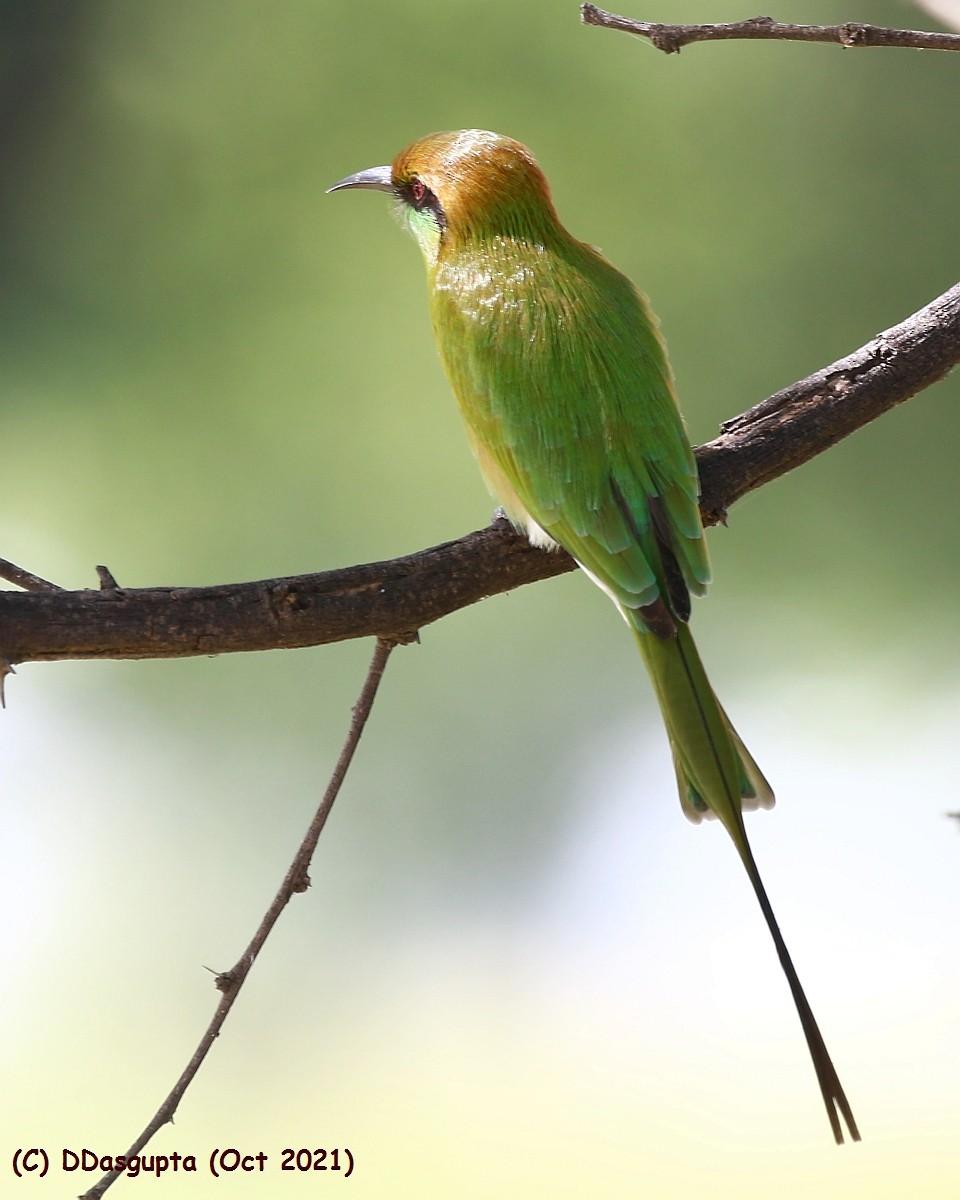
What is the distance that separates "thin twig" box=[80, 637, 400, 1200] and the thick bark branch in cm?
6

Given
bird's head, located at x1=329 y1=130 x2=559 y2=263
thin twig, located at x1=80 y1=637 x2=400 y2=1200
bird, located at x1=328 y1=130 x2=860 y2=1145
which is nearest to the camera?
thin twig, located at x1=80 y1=637 x2=400 y2=1200

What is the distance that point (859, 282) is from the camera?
2418 mm

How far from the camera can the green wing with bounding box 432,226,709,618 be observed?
106 centimetres

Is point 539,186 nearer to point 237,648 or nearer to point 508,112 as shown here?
point 237,648

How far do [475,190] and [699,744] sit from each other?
55 cm

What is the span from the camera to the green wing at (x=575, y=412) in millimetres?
1058

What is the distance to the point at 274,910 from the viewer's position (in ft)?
3.32

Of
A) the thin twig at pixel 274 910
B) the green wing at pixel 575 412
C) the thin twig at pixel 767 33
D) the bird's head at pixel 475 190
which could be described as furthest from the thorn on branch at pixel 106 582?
the thin twig at pixel 767 33

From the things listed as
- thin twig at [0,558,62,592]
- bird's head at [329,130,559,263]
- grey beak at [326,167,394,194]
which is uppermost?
grey beak at [326,167,394,194]

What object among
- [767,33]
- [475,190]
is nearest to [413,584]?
[475,190]

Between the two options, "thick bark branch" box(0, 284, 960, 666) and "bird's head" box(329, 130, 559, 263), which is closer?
"thick bark branch" box(0, 284, 960, 666)

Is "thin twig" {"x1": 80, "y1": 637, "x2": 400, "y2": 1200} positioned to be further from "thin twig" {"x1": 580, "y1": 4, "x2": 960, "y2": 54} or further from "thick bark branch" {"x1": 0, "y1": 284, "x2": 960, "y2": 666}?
"thin twig" {"x1": 580, "y1": 4, "x2": 960, "y2": 54}

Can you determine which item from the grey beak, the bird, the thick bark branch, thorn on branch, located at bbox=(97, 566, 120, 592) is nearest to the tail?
the bird

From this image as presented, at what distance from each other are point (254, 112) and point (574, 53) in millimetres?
589
